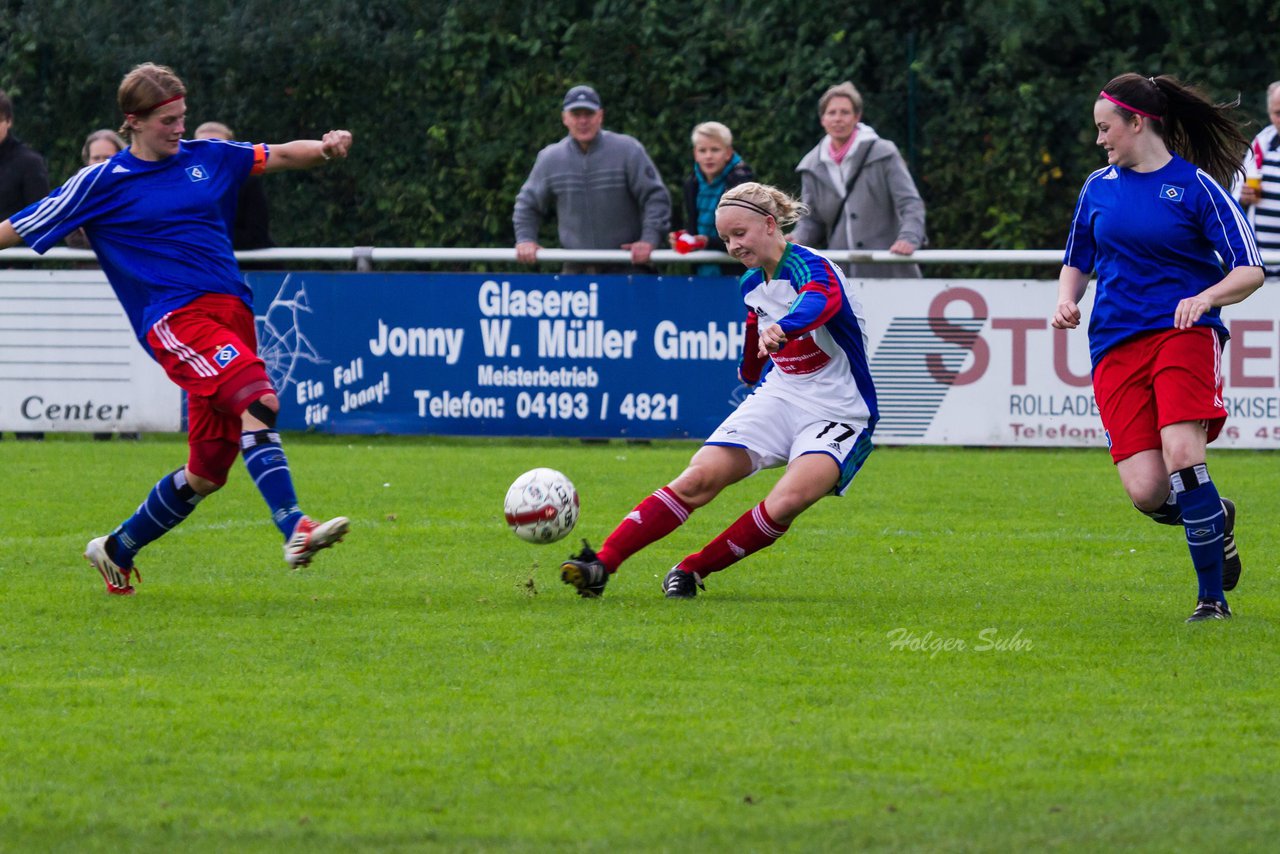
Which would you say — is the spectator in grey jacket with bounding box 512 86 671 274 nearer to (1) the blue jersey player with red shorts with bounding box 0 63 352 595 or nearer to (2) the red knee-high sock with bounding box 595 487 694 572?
(1) the blue jersey player with red shorts with bounding box 0 63 352 595

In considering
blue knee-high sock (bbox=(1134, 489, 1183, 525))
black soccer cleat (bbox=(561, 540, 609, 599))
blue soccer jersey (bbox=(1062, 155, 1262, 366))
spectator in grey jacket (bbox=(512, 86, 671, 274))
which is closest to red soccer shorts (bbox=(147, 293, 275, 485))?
black soccer cleat (bbox=(561, 540, 609, 599))

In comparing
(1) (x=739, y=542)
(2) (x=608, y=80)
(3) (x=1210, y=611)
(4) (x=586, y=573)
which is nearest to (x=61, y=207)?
(4) (x=586, y=573)

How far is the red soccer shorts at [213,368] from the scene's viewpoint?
6844 mm

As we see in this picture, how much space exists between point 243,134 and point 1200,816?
15.5m

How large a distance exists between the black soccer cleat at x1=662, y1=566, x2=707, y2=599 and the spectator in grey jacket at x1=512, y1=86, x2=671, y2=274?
619 centimetres

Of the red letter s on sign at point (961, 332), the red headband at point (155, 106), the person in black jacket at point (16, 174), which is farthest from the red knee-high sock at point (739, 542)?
the person in black jacket at point (16, 174)

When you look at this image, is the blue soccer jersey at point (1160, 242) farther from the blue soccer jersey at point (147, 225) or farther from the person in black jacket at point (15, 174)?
the person in black jacket at point (15, 174)

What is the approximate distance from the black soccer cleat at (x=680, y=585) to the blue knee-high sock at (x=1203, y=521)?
1690 millimetres

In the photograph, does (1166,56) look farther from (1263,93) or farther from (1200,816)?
(1200,816)

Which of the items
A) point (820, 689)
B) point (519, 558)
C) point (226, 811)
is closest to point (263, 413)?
point (519, 558)

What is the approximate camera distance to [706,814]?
4062mm

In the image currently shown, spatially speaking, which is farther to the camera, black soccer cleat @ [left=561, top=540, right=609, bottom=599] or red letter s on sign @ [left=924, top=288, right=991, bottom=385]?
red letter s on sign @ [left=924, top=288, right=991, bottom=385]

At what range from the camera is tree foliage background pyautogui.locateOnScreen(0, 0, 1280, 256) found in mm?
16984

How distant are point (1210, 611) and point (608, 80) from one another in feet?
39.6
